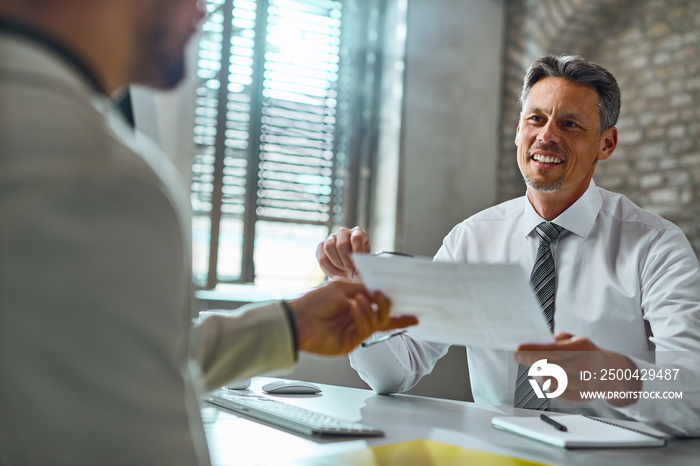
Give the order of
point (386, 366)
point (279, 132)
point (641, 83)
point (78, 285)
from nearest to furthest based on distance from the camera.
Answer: point (78, 285), point (386, 366), point (279, 132), point (641, 83)

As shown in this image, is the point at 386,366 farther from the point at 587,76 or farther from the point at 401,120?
the point at 401,120

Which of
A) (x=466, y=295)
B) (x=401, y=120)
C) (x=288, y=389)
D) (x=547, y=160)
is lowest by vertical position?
(x=288, y=389)

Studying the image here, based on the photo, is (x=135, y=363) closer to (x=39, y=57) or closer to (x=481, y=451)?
(x=39, y=57)

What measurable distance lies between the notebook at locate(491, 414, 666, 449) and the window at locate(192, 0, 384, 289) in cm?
226

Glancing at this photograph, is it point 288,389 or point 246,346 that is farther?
point 288,389

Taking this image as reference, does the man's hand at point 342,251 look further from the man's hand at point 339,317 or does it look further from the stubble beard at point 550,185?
the stubble beard at point 550,185

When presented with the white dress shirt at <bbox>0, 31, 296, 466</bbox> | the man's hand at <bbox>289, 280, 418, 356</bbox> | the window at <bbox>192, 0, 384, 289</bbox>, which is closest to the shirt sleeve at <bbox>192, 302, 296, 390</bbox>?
the man's hand at <bbox>289, 280, 418, 356</bbox>

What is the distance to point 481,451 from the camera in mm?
1008

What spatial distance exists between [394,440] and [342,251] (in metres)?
0.54

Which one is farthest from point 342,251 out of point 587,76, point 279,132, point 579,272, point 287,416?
point 279,132

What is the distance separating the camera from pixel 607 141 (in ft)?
6.69

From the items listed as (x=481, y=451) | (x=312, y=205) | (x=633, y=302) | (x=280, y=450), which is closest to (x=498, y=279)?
(x=481, y=451)

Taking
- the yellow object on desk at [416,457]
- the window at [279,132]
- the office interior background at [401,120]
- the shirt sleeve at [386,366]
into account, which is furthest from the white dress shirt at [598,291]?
the window at [279,132]

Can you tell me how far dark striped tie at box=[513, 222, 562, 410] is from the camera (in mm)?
1601
